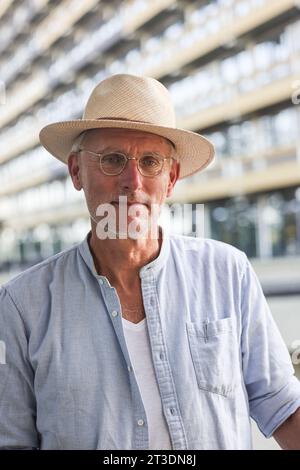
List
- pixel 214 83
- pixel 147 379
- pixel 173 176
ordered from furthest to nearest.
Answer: pixel 214 83 < pixel 173 176 < pixel 147 379

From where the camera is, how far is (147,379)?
3.02 ft

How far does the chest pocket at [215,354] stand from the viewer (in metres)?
0.93

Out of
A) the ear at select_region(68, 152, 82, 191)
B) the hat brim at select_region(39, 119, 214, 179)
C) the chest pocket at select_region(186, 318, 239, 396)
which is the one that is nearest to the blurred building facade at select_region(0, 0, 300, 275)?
the hat brim at select_region(39, 119, 214, 179)

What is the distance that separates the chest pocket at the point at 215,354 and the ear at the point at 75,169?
30 cm

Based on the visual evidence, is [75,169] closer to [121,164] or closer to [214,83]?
[121,164]

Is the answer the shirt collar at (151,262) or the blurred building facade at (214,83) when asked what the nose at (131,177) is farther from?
the blurred building facade at (214,83)

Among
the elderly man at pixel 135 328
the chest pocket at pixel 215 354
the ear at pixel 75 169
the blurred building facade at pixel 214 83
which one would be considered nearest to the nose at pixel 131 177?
the elderly man at pixel 135 328

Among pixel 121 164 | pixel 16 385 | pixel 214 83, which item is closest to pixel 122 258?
pixel 121 164

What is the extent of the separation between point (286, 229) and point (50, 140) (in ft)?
40.8

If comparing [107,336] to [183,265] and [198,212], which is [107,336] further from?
[198,212]

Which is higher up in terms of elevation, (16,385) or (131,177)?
(131,177)

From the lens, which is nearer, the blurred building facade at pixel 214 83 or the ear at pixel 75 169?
the ear at pixel 75 169

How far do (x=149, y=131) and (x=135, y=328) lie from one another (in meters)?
0.31

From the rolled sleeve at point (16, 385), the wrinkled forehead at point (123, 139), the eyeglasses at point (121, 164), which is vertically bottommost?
the rolled sleeve at point (16, 385)
